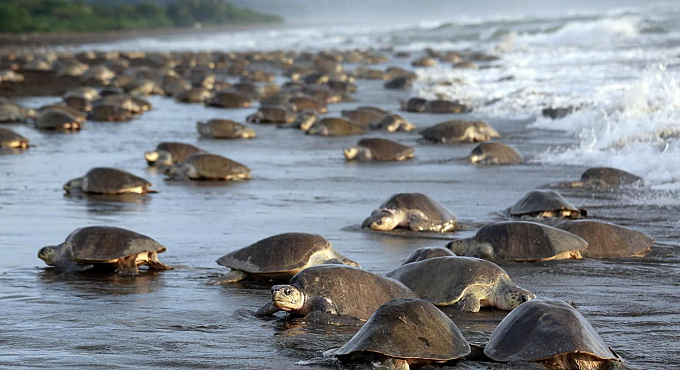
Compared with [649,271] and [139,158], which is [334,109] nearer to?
[139,158]

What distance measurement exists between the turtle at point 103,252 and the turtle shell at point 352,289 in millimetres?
1460

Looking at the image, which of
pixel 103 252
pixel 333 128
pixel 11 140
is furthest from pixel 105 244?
pixel 333 128

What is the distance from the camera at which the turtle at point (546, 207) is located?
7.51 m

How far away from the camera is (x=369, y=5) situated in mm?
173750

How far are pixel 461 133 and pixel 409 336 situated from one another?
9.36m

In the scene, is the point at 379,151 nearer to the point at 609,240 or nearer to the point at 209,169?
the point at 209,169

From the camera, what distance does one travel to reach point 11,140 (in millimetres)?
12531

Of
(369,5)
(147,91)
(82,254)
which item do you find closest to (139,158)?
(82,254)

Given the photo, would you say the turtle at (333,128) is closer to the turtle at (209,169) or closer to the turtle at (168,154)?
the turtle at (168,154)

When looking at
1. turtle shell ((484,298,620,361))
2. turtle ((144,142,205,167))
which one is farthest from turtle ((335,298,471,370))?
turtle ((144,142,205,167))

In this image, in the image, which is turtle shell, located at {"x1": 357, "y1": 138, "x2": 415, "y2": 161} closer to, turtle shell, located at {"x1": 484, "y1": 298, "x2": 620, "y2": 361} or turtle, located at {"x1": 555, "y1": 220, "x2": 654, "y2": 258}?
turtle, located at {"x1": 555, "y1": 220, "x2": 654, "y2": 258}

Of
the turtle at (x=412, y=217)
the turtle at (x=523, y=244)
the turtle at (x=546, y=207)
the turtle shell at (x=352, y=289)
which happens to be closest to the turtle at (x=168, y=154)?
the turtle at (x=412, y=217)

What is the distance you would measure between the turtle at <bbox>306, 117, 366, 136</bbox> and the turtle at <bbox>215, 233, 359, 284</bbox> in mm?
8436

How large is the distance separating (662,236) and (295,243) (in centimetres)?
290
